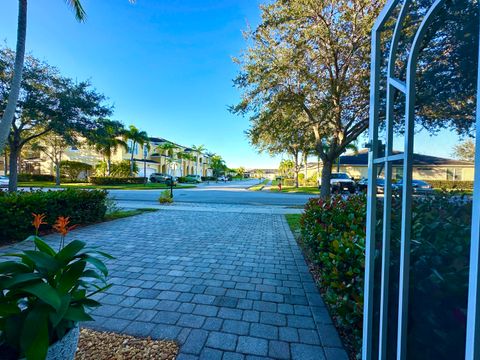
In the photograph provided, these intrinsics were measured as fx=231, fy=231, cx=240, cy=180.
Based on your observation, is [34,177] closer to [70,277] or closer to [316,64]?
[316,64]

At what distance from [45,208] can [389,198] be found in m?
7.16

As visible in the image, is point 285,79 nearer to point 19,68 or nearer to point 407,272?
point 19,68

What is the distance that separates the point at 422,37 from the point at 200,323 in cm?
299

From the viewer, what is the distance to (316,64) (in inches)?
335

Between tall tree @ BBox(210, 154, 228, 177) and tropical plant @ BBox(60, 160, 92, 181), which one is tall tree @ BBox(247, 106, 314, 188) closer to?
tropical plant @ BBox(60, 160, 92, 181)

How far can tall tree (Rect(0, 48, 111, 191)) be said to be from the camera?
11.3 metres

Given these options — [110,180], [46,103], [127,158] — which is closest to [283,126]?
[46,103]

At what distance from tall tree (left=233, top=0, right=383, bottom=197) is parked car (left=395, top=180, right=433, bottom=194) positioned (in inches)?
280

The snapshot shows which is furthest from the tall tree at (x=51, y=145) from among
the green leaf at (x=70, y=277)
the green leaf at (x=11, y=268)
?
the green leaf at (x=70, y=277)

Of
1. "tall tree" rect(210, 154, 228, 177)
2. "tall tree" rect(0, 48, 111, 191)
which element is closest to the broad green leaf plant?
"tall tree" rect(0, 48, 111, 191)

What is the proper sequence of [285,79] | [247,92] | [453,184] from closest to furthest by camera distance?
[453,184] → [285,79] → [247,92]

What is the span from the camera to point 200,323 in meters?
2.48

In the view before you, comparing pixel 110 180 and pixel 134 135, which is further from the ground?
pixel 134 135

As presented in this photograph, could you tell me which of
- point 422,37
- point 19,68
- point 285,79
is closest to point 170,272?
point 422,37
